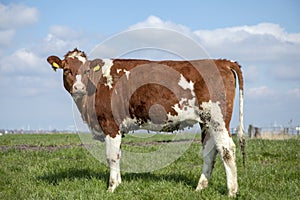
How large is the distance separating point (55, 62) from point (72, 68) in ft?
1.86

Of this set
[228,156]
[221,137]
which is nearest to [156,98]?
[221,137]

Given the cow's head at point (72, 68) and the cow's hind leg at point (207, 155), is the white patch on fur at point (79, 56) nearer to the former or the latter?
the cow's head at point (72, 68)

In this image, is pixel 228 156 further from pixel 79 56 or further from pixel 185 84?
pixel 79 56

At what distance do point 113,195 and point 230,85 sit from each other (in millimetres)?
3307

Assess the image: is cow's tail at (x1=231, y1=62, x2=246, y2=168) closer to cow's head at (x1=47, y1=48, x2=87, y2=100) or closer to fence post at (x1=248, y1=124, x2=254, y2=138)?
cow's head at (x1=47, y1=48, x2=87, y2=100)

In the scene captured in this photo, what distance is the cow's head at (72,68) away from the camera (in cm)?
842

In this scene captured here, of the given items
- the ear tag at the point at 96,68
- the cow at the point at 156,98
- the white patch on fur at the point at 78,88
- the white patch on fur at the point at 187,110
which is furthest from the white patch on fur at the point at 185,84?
the white patch on fur at the point at 78,88

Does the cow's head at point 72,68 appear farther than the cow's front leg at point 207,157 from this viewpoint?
Yes

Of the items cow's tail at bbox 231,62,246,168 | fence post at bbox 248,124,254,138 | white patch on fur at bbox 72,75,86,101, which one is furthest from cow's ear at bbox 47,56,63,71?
fence post at bbox 248,124,254,138

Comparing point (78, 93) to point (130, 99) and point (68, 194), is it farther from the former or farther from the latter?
point (68, 194)

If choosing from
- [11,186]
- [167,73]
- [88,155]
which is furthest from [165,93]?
→ [88,155]

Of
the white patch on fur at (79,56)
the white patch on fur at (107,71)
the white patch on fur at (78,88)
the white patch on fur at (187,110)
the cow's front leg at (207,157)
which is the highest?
the white patch on fur at (79,56)

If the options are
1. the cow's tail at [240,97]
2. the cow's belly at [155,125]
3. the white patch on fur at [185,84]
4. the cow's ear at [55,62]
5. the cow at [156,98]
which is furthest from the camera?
the cow's ear at [55,62]

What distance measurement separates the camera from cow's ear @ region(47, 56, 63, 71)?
8.83 meters
